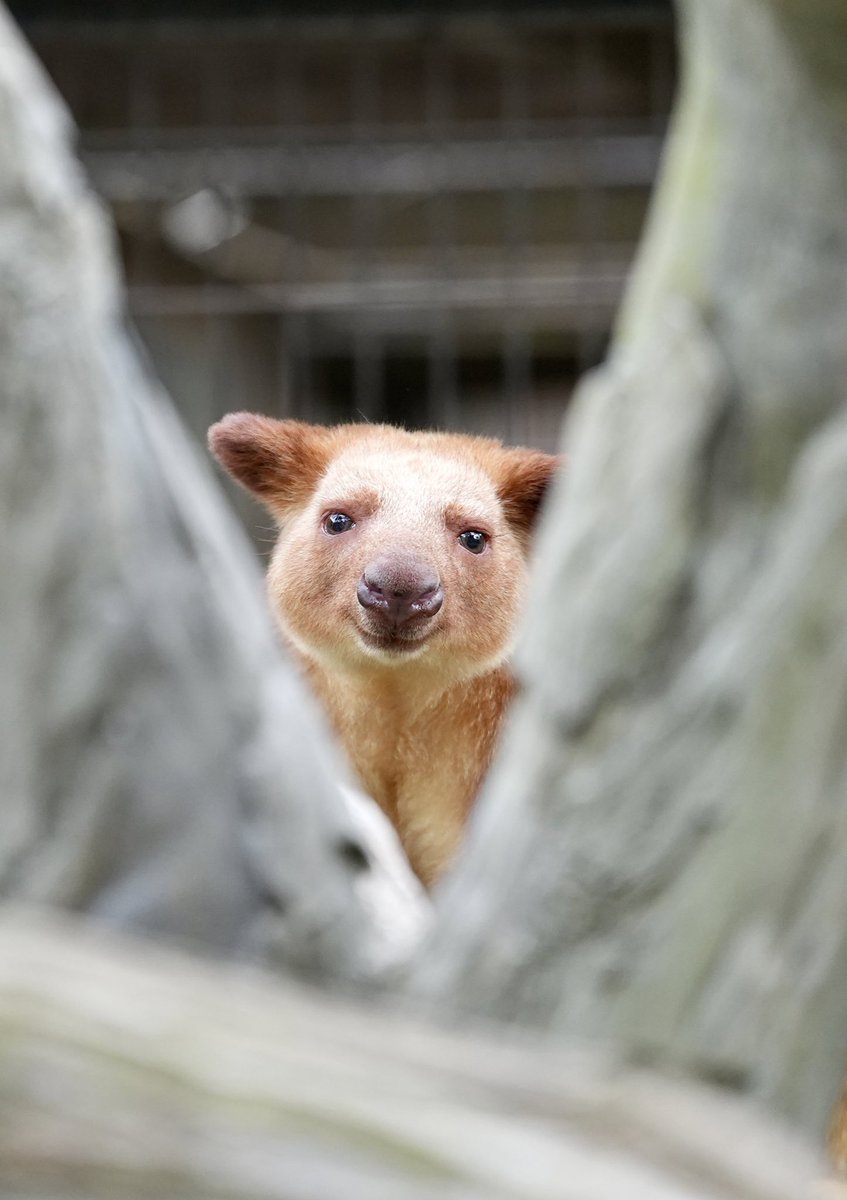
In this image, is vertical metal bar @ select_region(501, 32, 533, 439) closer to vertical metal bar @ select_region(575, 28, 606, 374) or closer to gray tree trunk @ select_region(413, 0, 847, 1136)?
vertical metal bar @ select_region(575, 28, 606, 374)

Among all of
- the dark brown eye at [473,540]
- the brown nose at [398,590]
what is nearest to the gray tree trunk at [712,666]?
the brown nose at [398,590]

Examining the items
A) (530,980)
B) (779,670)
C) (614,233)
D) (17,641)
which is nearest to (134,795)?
Result: (17,641)

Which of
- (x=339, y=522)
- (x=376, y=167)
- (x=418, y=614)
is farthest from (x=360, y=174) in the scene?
(x=418, y=614)

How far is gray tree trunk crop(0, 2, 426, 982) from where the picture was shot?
2.67 ft

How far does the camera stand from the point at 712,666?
2.52ft

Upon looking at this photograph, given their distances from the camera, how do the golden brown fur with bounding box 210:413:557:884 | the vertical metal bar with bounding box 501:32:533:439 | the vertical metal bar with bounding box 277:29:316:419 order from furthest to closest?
the vertical metal bar with bounding box 277:29:316:419, the vertical metal bar with bounding box 501:32:533:439, the golden brown fur with bounding box 210:413:557:884

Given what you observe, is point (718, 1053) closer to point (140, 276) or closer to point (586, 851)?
point (586, 851)

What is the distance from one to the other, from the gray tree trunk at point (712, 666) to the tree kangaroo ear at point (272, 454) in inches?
53.2

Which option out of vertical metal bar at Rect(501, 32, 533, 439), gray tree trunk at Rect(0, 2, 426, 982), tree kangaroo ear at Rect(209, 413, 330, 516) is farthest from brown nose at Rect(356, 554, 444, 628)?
vertical metal bar at Rect(501, 32, 533, 439)

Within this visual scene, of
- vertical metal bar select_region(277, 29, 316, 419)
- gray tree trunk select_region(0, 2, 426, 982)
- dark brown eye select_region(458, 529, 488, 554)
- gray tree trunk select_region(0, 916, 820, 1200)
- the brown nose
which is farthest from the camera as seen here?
vertical metal bar select_region(277, 29, 316, 419)

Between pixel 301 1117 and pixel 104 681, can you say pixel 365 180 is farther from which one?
pixel 301 1117

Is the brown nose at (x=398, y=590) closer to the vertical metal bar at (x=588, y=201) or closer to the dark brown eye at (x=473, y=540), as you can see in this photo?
the dark brown eye at (x=473, y=540)

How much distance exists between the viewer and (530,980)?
2.57 feet

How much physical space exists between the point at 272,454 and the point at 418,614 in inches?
15.9
